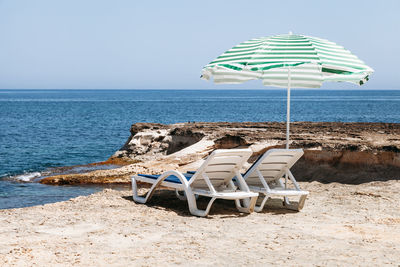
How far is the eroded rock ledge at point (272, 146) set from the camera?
1257 cm

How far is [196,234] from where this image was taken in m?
6.78

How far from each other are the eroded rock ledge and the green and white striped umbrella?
3849mm

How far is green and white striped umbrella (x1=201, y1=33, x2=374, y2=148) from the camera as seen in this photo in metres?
7.87

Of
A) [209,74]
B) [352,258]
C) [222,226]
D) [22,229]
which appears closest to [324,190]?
[209,74]

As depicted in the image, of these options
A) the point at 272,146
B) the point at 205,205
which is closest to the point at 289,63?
the point at 205,205

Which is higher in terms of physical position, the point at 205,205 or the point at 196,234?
the point at 196,234

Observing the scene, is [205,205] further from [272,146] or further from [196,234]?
[272,146]

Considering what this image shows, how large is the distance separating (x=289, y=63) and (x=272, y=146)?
7284 millimetres

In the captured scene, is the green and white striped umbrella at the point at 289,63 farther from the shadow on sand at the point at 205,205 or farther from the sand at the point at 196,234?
the sand at the point at 196,234

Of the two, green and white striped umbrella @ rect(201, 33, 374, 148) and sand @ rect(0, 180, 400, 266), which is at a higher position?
green and white striped umbrella @ rect(201, 33, 374, 148)

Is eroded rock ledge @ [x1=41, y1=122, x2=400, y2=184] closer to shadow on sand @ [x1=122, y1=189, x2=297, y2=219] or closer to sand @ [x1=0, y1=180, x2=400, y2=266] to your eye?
sand @ [x1=0, y1=180, x2=400, y2=266]

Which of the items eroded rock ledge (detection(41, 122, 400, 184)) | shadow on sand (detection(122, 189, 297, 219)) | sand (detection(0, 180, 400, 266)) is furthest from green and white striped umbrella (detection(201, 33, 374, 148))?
eroded rock ledge (detection(41, 122, 400, 184))

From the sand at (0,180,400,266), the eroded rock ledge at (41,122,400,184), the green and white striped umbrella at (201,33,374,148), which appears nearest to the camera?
the sand at (0,180,400,266)

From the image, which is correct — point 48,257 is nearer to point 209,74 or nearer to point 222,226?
point 222,226
